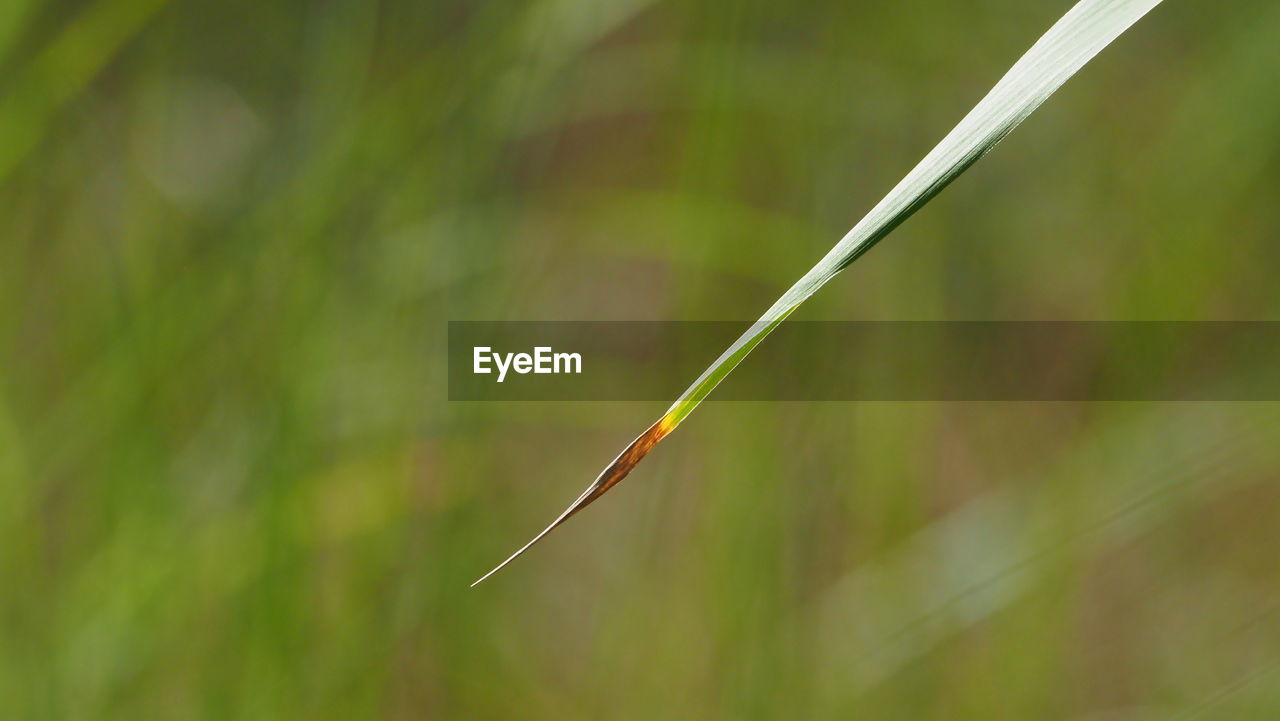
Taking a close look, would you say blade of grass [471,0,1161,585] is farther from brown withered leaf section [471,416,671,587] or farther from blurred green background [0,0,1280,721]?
blurred green background [0,0,1280,721]

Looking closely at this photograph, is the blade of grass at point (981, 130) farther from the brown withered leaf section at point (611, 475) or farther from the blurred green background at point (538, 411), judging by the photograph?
the blurred green background at point (538, 411)

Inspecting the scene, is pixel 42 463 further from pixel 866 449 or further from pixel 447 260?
pixel 866 449

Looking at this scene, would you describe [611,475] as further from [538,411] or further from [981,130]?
[538,411]

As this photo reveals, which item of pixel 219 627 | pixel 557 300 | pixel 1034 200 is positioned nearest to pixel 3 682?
pixel 219 627

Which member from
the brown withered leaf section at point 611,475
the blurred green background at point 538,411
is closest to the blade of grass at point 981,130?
the brown withered leaf section at point 611,475

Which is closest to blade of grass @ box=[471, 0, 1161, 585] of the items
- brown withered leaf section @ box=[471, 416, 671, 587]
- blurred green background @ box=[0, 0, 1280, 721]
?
brown withered leaf section @ box=[471, 416, 671, 587]

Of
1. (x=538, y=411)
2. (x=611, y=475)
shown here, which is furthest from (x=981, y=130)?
(x=538, y=411)

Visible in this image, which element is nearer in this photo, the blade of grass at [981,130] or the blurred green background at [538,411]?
the blade of grass at [981,130]
